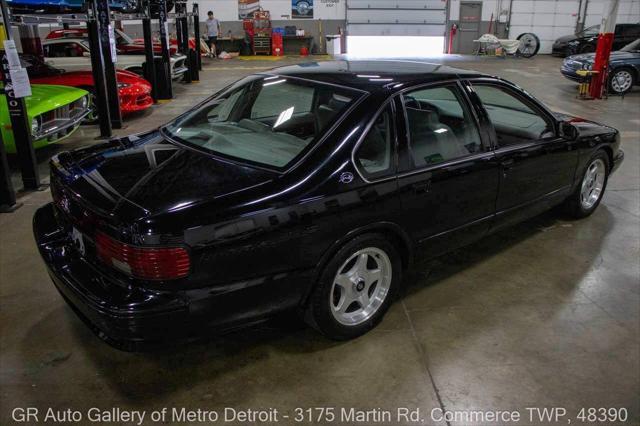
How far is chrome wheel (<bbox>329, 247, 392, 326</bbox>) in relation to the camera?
2.74 meters

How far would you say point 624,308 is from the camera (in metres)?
3.28

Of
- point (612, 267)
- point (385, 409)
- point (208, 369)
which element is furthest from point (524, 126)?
point (208, 369)

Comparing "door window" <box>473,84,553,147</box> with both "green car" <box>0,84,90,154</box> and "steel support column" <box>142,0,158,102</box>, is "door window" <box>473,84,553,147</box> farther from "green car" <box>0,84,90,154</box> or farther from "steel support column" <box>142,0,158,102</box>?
"steel support column" <box>142,0,158,102</box>

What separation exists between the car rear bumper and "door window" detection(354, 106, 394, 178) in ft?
2.16

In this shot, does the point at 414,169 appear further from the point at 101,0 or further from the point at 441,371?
the point at 101,0

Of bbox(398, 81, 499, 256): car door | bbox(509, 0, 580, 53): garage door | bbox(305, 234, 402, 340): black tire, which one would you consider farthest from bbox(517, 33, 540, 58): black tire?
bbox(305, 234, 402, 340): black tire

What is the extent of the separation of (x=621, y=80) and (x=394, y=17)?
12.4m

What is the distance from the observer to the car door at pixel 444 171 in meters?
2.87

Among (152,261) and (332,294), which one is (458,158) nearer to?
(332,294)

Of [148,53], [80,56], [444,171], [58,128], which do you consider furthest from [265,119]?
[80,56]

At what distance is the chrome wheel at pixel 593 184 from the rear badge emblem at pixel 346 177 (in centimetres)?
277

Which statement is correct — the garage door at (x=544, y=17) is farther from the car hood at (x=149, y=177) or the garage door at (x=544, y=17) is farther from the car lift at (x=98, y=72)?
the car hood at (x=149, y=177)

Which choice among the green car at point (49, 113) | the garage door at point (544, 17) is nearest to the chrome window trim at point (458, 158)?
the green car at point (49, 113)

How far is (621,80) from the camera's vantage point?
11.9 meters
